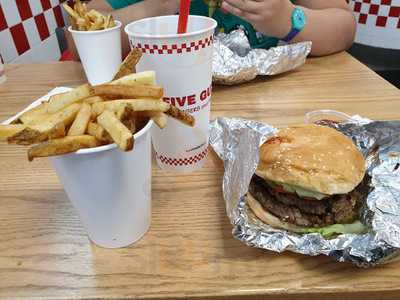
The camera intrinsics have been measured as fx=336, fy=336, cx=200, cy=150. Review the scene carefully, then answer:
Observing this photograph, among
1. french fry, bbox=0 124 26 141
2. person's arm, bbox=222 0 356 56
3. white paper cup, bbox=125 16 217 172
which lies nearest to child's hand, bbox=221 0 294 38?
person's arm, bbox=222 0 356 56

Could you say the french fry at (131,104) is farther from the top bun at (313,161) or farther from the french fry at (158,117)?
the top bun at (313,161)

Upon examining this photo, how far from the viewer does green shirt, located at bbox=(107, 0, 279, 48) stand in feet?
5.04

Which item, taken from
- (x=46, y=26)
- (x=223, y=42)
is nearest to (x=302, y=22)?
(x=223, y=42)

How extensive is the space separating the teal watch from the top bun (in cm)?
70

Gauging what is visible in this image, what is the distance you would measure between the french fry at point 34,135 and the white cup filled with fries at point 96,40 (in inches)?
28.1

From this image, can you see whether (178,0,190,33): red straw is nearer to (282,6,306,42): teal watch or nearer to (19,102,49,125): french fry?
(19,102,49,125): french fry

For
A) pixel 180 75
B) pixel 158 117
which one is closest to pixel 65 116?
pixel 158 117

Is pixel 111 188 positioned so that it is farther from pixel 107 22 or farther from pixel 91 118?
pixel 107 22

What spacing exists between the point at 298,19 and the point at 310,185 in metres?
0.89

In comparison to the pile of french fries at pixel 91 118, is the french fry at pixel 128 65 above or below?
above

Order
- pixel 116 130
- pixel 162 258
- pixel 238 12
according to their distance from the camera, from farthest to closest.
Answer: pixel 238 12 < pixel 162 258 < pixel 116 130

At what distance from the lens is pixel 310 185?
652 mm

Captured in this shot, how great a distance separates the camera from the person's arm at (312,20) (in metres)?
1.19

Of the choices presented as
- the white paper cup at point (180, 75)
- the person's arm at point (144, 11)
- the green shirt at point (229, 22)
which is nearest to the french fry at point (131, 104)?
the white paper cup at point (180, 75)
